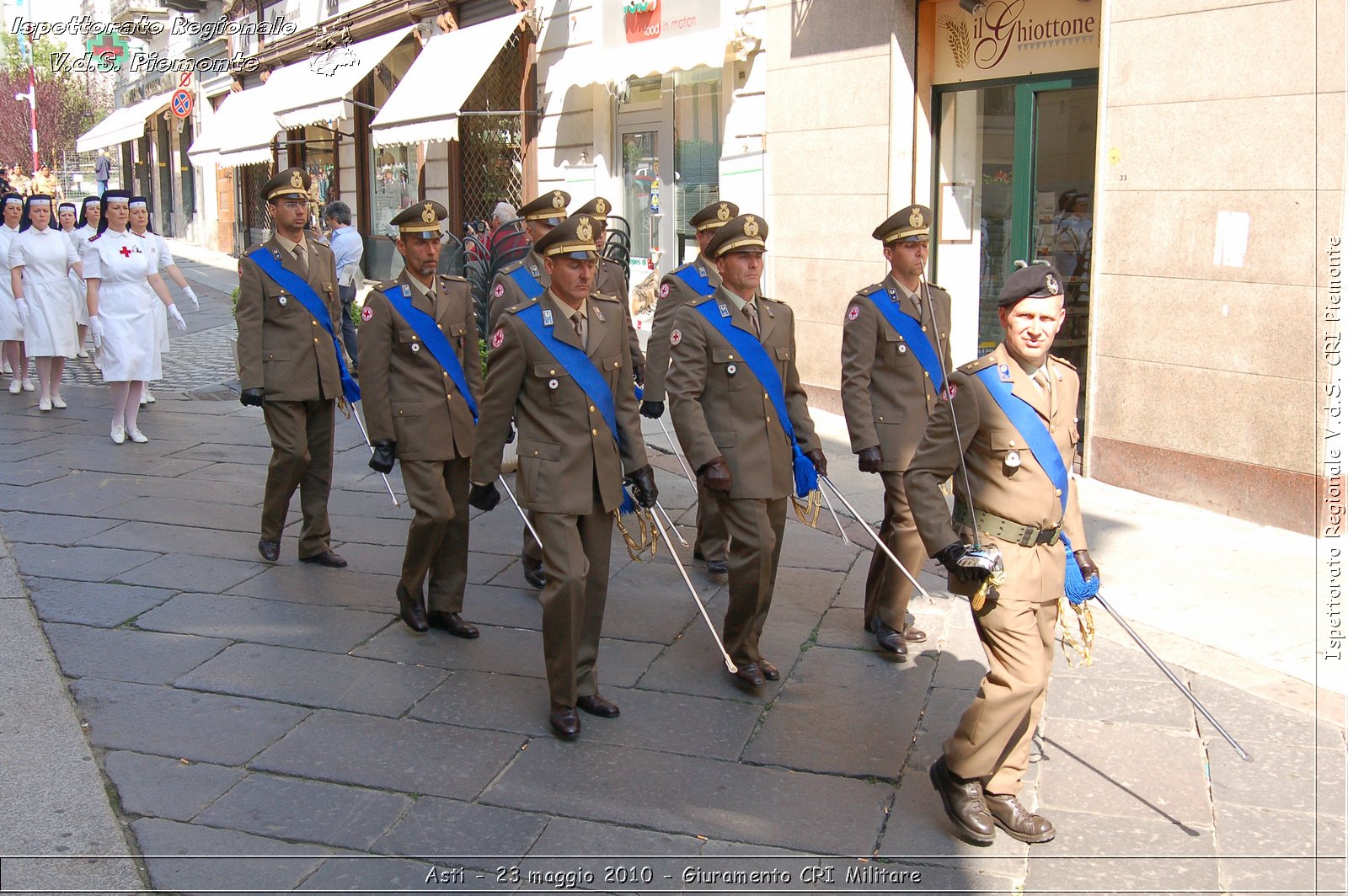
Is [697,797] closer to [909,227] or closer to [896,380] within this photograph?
[896,380]

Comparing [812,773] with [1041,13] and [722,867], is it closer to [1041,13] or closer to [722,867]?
[722,867]

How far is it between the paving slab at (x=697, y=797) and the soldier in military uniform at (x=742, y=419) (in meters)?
0.79

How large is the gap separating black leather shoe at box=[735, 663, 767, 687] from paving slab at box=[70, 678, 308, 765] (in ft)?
5.68

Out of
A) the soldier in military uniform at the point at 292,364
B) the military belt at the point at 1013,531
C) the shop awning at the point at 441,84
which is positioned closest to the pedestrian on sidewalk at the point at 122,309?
the soldier in military uniform at the point at 292,364

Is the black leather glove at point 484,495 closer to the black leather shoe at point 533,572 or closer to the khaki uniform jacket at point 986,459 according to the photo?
the black leather shoe at point 533,572

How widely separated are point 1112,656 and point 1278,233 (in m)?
3.20

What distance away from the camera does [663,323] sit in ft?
23.1

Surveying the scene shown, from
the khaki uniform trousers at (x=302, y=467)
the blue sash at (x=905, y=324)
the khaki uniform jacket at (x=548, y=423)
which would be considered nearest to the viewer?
the khaki uniform jacket at (x=548, y=423)

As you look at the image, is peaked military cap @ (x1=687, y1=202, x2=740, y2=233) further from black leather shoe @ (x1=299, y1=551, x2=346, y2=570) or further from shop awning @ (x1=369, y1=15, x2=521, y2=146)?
shop awning @ (x1=369, y1=15, x2=521, y2=146)

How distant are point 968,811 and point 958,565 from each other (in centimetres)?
80

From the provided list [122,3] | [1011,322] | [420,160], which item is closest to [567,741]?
[1011,322]

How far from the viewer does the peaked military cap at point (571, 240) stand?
479 cm

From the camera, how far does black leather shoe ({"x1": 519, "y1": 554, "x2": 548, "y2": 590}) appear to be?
6.62 metres

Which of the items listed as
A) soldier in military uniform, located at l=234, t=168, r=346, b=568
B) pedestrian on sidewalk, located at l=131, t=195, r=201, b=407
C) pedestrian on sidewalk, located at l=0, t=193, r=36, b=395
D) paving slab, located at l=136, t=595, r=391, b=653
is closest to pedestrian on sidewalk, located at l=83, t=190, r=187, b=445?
pedestrian on sidewalk, located at l=131, t=195, r=201, b=407
